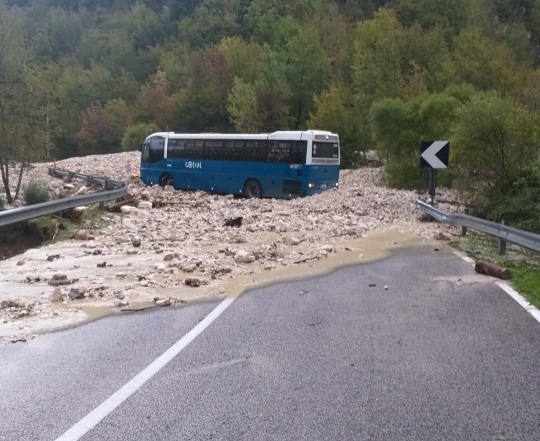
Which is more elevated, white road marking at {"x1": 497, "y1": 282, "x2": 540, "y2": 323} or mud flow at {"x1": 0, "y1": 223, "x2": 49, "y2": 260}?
white road marking at {"x1": 497, "y1": 282, "x2": 540, "y2": 323}

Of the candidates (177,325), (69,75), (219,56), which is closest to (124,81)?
(69,75)

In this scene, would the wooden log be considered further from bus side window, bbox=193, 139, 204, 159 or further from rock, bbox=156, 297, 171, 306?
bus side window, bbox=193, 139, 204, 159

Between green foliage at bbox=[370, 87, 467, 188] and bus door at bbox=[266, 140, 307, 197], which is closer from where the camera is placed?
green foliage at bbox=[370, 87, 467, 188]

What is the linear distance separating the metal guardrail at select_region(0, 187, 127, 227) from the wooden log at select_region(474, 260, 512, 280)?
9265 mm

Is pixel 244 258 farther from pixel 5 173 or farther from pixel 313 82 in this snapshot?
pixel 313 82

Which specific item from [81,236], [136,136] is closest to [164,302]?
[81,236]

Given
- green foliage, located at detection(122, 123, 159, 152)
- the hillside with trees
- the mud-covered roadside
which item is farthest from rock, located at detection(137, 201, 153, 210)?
green foliage, located at detection(122, 123, 159, 152)

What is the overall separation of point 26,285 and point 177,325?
Result: 373 cm

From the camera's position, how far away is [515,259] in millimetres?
12859

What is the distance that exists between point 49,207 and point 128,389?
1187 centimetres

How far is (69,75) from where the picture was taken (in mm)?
111938

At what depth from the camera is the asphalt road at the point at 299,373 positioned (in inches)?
195

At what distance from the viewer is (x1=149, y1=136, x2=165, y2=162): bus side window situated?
37.9 metres

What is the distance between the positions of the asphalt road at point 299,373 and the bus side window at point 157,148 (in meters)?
29.4
